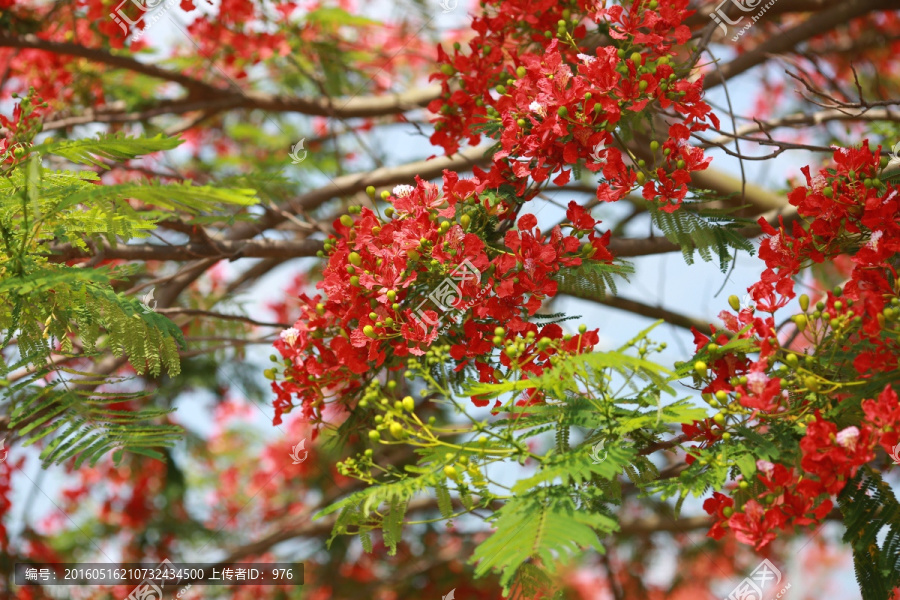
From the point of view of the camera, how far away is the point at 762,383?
1508 mm

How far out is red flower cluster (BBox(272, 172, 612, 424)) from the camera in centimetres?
184

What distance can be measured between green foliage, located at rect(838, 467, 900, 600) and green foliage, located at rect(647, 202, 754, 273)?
2.11ft

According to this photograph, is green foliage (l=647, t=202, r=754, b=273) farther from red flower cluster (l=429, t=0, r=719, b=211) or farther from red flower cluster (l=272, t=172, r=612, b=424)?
red flower cluster (l=272, t=172, r=612, b=424)

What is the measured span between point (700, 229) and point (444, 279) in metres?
0.69

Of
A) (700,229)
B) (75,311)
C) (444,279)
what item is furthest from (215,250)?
(700,229)

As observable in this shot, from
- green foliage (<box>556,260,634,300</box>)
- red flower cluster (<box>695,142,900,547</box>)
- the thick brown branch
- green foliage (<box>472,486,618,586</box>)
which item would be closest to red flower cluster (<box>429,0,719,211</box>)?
green foliage (<box>556,260,634,300</box>)

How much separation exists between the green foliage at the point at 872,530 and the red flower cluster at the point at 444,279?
0.64m

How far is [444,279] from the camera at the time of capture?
75.0 inches

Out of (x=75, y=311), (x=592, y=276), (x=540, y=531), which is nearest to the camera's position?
(x=540, y=531)

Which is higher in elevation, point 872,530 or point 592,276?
point 592,276

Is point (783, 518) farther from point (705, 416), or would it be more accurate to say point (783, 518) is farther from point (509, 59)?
point (509, 59)

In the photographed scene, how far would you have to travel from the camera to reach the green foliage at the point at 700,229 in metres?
2.03

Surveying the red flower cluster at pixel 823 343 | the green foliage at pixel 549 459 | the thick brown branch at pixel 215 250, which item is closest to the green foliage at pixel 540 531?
the green foliage at pixel 549 459

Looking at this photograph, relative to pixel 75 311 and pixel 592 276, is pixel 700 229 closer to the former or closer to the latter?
pixel 592 276
